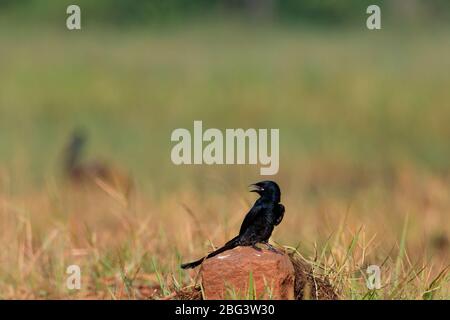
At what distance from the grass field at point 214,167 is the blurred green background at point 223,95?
29 millimetres

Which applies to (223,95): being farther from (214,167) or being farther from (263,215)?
(263,215)

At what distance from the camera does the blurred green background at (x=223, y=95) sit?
11.8m

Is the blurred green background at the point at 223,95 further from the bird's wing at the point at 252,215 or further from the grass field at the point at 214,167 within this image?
the bird's wing at the point at 252,215

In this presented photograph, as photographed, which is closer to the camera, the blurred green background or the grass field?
the grass field

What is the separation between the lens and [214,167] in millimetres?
11227

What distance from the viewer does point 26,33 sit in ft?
66.8

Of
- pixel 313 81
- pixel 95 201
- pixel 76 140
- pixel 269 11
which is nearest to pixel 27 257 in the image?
pixel 95 201

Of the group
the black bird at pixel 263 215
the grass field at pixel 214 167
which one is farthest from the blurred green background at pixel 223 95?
the black bird at pixel 263 215

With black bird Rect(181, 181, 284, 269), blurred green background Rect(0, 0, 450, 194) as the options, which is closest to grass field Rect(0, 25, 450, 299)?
blurred green background Rect(0, 0, 450, 194)

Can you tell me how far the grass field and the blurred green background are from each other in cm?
3

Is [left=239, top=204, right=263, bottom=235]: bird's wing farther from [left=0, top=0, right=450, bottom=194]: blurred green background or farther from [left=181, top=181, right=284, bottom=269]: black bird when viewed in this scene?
[left=0, top=0, right=450, bottom=194]: blurred green background

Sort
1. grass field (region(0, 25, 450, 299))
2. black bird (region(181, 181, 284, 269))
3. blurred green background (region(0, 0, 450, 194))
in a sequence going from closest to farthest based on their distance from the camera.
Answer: black bird (region(181, 181, 284, 269)), grass field (region(0, 25, 450, 299)), blurred green background (region(0, 0, 450, 194))

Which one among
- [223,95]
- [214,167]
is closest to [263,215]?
[214,167]

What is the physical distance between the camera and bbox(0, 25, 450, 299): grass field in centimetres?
489
